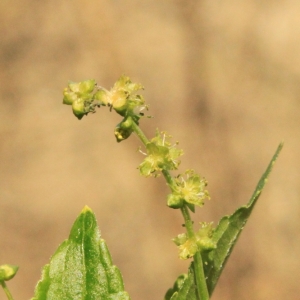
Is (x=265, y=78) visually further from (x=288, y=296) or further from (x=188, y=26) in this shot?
(x=288, y=296)

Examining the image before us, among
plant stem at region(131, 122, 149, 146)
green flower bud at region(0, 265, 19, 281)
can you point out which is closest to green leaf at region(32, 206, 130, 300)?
green flower bud at region(0, 265, 19, 281)

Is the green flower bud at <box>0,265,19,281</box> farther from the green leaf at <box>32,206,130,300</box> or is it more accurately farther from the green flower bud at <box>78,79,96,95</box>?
the green flower bud at <box>78,79,96,95</box>

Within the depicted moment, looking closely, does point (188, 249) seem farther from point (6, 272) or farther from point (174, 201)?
point (6, 272)

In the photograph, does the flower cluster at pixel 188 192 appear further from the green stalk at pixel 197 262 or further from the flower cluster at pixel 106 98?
the flower cluster at pixel 106 98

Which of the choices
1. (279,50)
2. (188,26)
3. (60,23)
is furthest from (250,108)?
(60,23)

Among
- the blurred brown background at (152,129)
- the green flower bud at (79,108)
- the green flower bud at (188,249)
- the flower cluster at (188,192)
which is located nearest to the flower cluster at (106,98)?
the green flower bud at (79,108)

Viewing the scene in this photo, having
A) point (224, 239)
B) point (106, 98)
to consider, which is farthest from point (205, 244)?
point (106, 98)

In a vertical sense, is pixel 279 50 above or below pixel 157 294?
above
